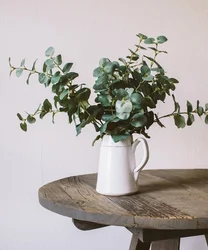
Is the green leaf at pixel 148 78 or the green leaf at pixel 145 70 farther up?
the green leaf at pixel 145 70

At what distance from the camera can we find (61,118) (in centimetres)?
151

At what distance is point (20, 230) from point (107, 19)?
0.86 meters

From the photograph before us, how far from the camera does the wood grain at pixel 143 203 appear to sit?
738mm

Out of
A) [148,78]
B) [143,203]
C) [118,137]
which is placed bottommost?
[143,203]

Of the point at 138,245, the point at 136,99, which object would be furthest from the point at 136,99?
the point at 138,245

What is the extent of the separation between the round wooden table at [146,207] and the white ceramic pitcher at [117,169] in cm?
2

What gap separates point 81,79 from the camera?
1519 millimetres

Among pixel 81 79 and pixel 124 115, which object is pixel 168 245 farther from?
pixel 81 79

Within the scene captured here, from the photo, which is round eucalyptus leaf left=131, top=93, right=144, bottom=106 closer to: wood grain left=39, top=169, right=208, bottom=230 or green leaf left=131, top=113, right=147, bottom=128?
green leaf left=131, top=113, right=147, bottom=128

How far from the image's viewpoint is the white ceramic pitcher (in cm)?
93

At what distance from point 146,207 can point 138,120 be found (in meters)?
0.20

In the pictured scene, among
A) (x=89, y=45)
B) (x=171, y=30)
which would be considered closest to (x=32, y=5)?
(x=89, y=45)

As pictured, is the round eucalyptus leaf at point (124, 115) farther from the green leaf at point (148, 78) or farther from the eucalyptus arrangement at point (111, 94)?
the green leaf at point (148, 78)

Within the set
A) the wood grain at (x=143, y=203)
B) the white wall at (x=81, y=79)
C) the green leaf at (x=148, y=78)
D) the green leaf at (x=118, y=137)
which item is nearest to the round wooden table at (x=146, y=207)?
the wood grain at (x=143, y=203)
